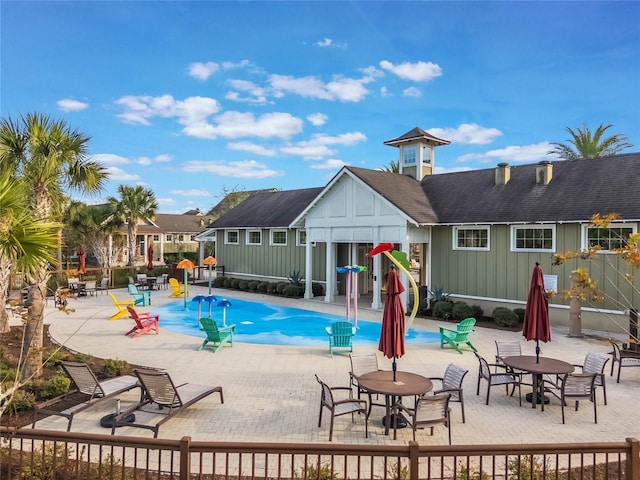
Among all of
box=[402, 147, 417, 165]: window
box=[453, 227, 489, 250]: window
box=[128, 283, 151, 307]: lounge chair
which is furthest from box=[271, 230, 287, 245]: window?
box=[453, 227, 489, 250]: window

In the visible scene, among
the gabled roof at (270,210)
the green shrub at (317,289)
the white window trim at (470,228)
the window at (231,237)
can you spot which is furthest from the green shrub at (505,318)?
the window at (231,237)

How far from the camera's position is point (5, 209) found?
5.61 m

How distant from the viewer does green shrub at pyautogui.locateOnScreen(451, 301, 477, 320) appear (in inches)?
707

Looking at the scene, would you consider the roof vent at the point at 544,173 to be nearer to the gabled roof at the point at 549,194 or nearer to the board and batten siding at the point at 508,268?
the gabled roof at the point at 549,194

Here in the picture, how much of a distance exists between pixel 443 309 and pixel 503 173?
717 cm

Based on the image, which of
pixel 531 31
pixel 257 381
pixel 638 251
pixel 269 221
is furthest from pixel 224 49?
pixel 638 251

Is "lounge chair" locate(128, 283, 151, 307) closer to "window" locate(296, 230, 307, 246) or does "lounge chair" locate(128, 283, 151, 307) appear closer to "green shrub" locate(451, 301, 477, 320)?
"window" locate(296, 230, 307, 246)

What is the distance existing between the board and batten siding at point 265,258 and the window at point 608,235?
13252 millimetres

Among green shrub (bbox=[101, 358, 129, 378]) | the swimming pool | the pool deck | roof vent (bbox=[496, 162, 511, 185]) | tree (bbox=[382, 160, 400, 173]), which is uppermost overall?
tree (bbox=[382, 160, 400, 173])

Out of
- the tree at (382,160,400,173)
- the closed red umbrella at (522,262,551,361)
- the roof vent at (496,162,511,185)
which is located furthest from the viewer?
the tree at (382,160,400,173)

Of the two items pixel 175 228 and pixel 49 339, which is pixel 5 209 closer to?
pixel 49 339

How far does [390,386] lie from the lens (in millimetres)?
7781

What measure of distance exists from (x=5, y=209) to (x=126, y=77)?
19622mm

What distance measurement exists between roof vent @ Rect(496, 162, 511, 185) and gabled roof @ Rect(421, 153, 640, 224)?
247 millimetres
